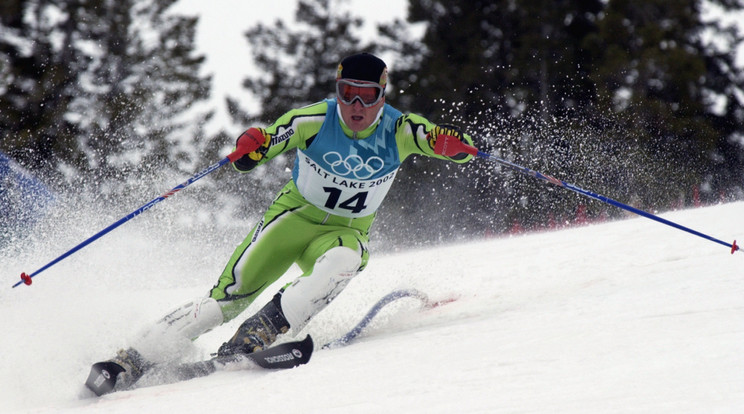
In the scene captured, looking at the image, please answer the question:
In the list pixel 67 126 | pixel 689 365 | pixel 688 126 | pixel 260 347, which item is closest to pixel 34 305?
pixel 260 347

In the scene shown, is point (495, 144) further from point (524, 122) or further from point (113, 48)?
point (113, 48)

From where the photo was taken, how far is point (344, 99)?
11.4 ft

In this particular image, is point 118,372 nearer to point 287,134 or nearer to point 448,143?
point 287,134

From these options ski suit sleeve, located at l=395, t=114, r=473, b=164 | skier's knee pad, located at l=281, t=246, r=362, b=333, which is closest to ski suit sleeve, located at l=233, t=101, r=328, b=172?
ski suit sleeve, located at l=395, t=114, r=473, b=164

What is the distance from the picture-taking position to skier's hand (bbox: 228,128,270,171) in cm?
333

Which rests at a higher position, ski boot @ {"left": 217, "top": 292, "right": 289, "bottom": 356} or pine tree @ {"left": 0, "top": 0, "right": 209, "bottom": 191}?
pine tree @ {"left": 0, "top": 0, "right": 209, "bottom": 191}

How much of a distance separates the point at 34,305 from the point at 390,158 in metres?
3.19

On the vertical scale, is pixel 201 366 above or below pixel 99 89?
below

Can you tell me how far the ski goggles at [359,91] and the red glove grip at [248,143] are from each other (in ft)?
1.44

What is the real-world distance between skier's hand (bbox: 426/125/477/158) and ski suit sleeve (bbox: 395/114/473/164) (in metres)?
0.03

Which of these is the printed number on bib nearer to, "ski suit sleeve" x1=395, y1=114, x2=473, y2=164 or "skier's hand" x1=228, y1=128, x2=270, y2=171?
"ski suit sleeve" x1=395, y1=114, x2=473, y2=164

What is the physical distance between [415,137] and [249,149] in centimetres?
83

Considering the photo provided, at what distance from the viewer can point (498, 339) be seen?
2.79 meters

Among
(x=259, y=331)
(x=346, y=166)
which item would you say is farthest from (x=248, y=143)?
(x=259, y=331)
